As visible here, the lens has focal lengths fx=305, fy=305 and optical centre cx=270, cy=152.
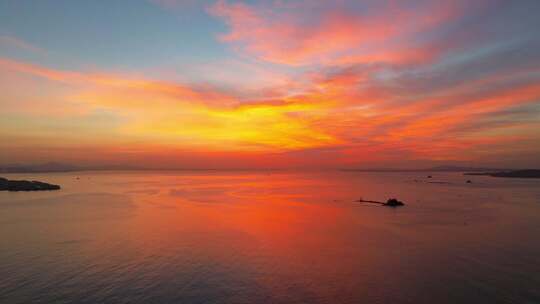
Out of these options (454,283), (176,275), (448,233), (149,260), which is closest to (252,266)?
(176,275)

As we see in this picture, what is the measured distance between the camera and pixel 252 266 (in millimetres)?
30484

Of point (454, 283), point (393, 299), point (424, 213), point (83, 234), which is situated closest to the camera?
point (393, 299)

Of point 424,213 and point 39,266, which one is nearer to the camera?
point 39,266

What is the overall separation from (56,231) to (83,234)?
5198 mm

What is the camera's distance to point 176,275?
27.2 m

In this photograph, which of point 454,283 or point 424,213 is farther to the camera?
point 424,213

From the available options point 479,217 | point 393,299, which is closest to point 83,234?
point 393,299

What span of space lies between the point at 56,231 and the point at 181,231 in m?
17.9

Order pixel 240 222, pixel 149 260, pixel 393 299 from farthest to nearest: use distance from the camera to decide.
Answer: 1. pixel 240 222
2. pixel 149 260
3. pixel 393 299

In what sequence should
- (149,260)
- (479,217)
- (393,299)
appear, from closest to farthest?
(393,299) → (149,260) → (479,217)

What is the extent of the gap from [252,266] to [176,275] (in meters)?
7.36

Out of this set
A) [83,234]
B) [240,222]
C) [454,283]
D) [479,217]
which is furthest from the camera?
[479,217]

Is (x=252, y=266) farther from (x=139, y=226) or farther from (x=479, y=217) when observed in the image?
(x=479, y=217)

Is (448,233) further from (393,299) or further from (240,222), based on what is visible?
(240,222)
